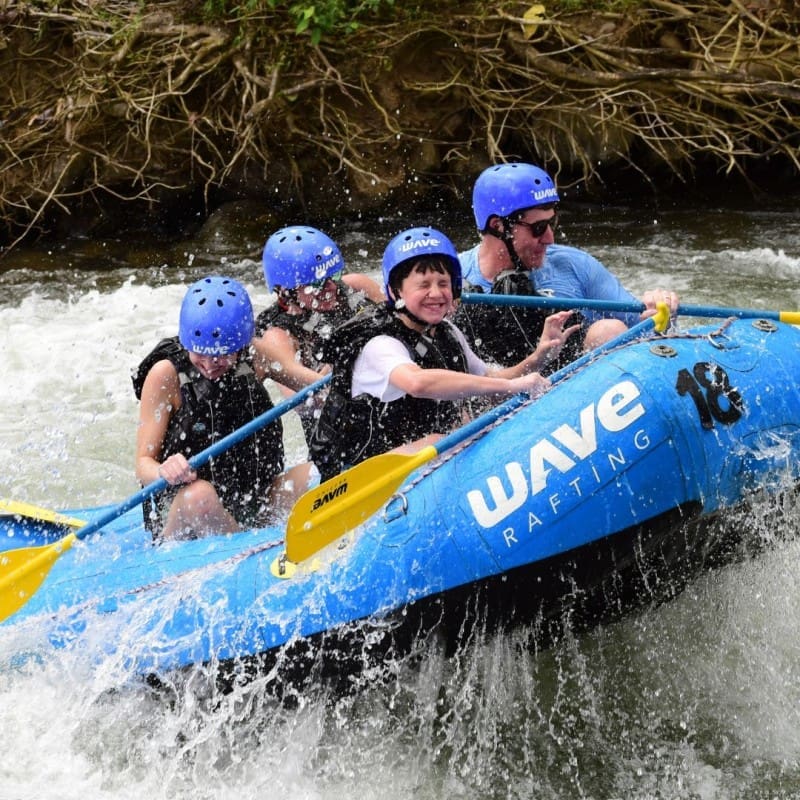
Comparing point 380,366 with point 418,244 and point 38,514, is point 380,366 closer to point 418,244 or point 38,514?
point 418,244

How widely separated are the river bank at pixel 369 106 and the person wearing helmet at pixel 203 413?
5061mm

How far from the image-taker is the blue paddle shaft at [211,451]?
377cm

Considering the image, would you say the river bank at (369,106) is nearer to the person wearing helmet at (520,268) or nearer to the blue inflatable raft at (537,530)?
the person wearing helmet at (520,268)

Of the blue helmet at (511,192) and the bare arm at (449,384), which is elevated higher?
the blue helmet at (511,192)

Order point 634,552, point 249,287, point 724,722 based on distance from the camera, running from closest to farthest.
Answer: point 634,552, point 724,722, point 249,287

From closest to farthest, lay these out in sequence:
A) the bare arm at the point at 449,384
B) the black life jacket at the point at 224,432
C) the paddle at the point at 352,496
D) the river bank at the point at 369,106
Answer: the paddle at the point at 352,496 → the bare arm at the point at 449,384 → the black life jacket at the point at 224,432 → the river bank at the point at 369,106

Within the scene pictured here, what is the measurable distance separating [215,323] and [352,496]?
90 centimetres

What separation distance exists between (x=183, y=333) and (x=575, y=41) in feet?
Result: 19.0

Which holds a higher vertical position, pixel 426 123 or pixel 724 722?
pixel 426 123

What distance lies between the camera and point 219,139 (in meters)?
9.66

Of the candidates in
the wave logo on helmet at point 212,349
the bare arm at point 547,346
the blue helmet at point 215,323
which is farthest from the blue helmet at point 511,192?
the wave logo on helmet at point 212,349

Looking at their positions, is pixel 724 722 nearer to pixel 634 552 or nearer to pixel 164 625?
pixel 634 552

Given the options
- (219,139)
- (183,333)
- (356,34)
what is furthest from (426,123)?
(183,333)

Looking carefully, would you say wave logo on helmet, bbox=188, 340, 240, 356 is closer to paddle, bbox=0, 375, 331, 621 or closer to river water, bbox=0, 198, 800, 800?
paddle, bbox=0, 375, 331, 621
